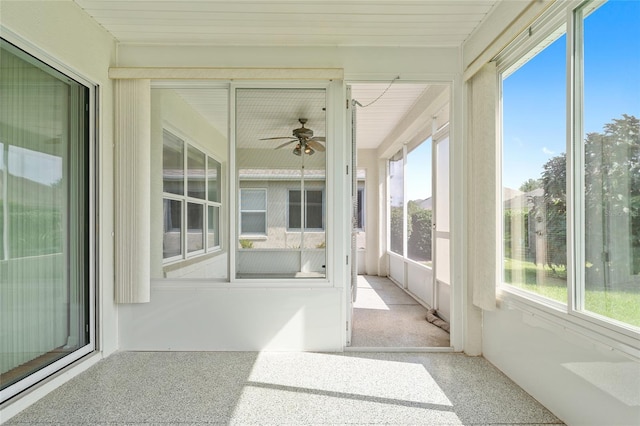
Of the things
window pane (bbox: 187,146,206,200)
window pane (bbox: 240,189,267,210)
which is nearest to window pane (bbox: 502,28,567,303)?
window pane (bbox: 240,189,267,210)

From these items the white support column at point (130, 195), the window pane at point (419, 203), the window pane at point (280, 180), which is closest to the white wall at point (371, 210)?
the window pane at point (419, 203)

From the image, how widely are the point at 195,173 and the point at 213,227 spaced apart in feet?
1.73

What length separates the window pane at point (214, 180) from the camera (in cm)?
324

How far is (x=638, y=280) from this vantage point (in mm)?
1622

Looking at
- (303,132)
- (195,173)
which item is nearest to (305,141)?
(303,132)

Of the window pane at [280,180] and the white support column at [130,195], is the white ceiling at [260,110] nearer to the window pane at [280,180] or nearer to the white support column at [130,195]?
the window pane at [280,180]

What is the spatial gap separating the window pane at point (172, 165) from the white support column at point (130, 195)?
21 cm

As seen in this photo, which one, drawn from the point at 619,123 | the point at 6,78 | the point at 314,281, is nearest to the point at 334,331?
the point at 314,281

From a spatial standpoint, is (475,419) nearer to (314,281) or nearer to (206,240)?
(314,281)

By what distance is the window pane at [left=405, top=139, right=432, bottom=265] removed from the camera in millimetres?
4734

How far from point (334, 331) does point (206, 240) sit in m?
1.40

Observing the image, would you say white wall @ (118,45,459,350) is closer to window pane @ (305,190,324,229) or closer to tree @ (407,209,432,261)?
window pane @ (305,190,324,229)

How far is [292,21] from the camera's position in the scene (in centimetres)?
274

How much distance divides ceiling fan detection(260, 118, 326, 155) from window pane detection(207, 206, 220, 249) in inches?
30.7
